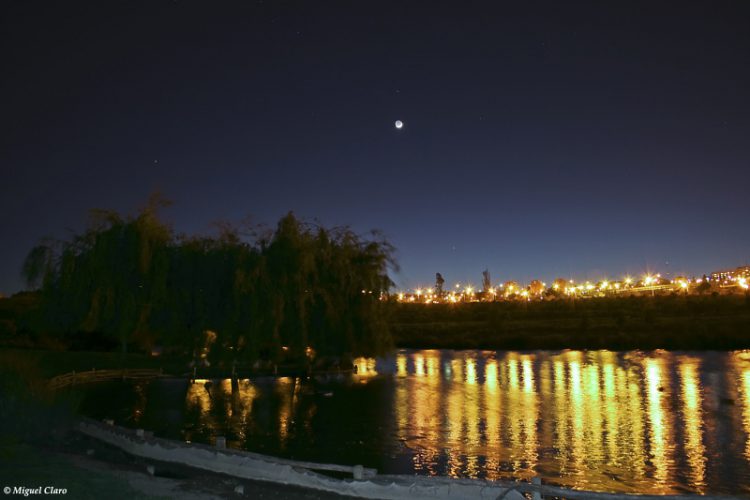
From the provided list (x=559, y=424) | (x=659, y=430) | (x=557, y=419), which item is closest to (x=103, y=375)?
(x=557, y=419)

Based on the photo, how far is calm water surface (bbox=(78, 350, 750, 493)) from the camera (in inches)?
592

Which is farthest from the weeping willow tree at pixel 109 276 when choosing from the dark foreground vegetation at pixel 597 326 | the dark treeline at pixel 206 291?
the dark foreground vegetation at pixel 597 326

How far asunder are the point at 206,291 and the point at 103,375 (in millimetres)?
7295

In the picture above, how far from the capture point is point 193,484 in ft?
36.1

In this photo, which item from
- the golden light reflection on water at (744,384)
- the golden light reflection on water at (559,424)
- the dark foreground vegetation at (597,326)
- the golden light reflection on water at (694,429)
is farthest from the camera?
the dark foreground vegetation at (597,326)

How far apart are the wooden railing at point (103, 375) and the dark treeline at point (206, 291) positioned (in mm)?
1618

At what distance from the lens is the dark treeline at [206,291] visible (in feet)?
105

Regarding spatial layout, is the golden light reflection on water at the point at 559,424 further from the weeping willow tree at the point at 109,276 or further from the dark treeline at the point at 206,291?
the weeping willow tree at the point at 109,276

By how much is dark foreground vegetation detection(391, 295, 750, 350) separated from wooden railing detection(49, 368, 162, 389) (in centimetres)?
1436

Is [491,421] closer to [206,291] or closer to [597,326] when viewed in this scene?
[206,291]

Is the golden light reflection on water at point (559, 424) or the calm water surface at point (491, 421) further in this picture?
the calm water surface at point (491, 421)

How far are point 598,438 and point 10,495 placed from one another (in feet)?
50.6

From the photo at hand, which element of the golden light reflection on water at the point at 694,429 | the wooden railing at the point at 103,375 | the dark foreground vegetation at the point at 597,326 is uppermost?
the dark foreground vegetation at the point at 597,326

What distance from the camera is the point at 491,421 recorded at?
70.6ft
